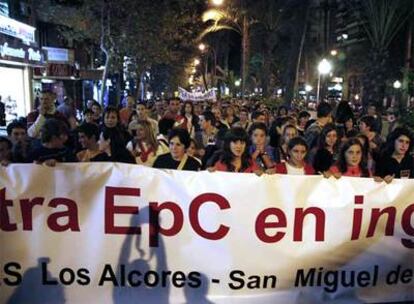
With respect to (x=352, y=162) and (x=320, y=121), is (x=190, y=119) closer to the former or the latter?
(x=320, y=121)

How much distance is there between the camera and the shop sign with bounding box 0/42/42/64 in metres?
16.2

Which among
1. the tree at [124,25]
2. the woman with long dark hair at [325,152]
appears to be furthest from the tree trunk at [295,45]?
the woman with long dark hair at [325,152]

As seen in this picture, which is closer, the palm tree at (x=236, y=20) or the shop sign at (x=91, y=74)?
the shop sign at (x=91, y=74)

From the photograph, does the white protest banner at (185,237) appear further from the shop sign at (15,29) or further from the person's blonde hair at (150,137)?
the shop sign at (15,29)

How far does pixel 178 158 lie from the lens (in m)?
5.55

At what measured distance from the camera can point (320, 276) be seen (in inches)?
177

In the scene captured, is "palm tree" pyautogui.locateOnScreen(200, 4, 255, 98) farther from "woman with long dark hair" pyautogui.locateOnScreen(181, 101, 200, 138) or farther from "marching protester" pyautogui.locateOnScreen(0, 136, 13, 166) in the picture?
"marching protester" pyautogui.locateOnScreen(0, 136, 13, 166)

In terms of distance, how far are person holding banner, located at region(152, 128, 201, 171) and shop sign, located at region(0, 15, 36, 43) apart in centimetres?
1215

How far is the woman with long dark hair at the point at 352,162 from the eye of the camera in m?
5.43

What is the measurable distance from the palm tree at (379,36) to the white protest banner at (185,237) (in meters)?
14.1

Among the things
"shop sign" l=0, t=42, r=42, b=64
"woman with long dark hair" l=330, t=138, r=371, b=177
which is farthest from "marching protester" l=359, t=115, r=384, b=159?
"shop sign" l=0, t=42, r=42, b=64

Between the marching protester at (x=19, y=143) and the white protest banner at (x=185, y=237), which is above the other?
the marching protester at (x=19, y=143)

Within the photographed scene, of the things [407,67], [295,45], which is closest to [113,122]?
[407,67]

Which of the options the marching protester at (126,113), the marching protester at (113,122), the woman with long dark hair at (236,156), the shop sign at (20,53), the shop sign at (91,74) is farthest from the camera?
the shop sign at (91,74)
